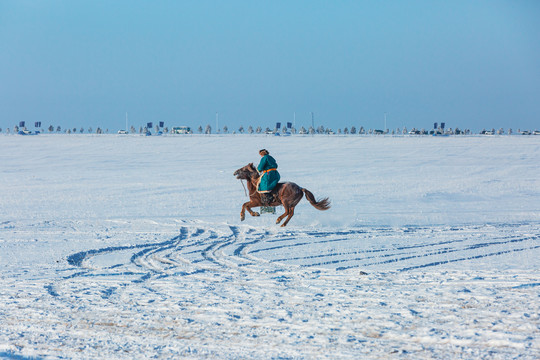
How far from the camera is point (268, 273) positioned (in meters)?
9.95

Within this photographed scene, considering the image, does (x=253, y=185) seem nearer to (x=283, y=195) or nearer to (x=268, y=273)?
(x=283, y=195)

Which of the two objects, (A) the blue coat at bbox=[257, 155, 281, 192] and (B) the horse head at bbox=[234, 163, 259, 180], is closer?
(A) the blue coat at bbox=[257, 155, 281, 192]

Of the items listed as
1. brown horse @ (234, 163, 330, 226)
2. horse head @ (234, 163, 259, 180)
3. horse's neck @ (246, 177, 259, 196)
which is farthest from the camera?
horse head @ (234, 163, 259, 180)

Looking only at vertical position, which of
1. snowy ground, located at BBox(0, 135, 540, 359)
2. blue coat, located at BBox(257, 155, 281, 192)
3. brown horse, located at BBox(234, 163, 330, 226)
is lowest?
snowy ground, located at BBox(0, 135, 540, 359)

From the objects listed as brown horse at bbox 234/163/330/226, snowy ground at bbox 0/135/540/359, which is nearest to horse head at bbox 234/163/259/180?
brown horse at bbox 234/163/330/226

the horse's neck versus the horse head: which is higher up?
the horse head

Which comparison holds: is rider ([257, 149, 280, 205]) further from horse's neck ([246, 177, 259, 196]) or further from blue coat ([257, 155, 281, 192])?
horse's neck ([246, 177, 259, 196])

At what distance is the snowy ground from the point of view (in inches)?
243

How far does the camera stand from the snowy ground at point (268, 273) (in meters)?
6.18

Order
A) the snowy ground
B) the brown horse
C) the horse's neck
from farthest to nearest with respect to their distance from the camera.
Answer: the horse's neck < the brown horse < the snowy ground

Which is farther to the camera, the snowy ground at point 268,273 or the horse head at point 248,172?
the horse head at point 248,172

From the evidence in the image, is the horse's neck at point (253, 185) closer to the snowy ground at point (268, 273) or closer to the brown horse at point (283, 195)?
the brown horse at point (283, 195)

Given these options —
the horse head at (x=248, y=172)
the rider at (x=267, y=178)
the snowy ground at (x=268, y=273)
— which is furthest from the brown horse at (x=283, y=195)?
the snowy ground at (x=268, y=273)

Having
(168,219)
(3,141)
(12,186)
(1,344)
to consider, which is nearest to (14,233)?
(168,219)
